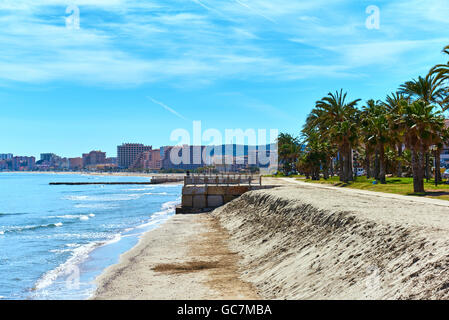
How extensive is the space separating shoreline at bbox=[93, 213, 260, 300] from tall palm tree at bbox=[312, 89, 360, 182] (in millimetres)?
32781

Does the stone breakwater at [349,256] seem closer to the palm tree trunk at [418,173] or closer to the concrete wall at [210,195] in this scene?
the palm tree trunk at [418,173]

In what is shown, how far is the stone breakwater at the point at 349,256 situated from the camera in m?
10.4

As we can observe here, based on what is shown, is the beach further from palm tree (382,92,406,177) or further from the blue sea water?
palm tree (382,92,406,177)

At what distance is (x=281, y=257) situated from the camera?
1758 cm

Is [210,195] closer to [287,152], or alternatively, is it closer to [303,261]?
[303,261]

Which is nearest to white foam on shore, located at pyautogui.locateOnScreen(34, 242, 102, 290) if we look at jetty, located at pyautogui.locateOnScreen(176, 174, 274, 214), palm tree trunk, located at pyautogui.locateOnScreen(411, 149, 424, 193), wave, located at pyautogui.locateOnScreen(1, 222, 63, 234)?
wave, located at pyautogui.locateOnScreen(1, 222, 63, 234)

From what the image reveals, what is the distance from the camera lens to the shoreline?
1500 centimetres

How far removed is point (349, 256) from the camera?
1362 cm

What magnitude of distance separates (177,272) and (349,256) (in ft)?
24.9

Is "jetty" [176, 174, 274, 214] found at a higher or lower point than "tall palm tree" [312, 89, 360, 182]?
lower

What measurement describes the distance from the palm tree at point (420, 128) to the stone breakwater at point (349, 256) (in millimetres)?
15998

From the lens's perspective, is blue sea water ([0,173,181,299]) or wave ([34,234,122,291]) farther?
wave ([34,234,122,291])
